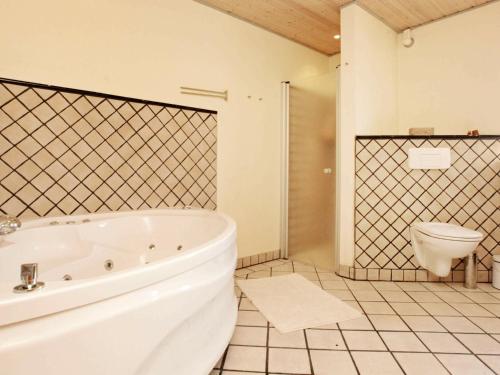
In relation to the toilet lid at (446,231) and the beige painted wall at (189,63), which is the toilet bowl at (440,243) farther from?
the beige painted wall at (189,63)

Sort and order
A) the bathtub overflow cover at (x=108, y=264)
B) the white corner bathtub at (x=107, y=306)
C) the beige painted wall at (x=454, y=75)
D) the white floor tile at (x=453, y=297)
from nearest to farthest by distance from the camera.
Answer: the white corner bathtub at (x=107, y=306) → the bathtub overflow cover at (x=108, y=264) → the white floor tile at (x=453, y=297) → the beige painted wall at (x=454, y=75)

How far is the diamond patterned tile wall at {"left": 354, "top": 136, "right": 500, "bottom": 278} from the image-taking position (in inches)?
95.1

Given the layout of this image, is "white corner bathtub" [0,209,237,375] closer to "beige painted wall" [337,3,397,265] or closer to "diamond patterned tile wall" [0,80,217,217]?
"diamond patterned tile wall" [0,80,217,217]

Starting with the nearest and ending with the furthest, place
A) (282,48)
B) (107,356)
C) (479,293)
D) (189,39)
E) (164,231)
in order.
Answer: (107,356)
(164,231)
(479,293)
(189,39)
(282,48)

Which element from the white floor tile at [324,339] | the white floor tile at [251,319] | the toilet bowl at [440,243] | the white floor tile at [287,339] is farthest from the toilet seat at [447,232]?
the white floor tile at [251,319]

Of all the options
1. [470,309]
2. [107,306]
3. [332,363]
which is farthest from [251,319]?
[470,309]

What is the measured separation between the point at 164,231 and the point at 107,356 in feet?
4.06

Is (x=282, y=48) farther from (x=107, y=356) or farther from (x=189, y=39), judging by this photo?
(x=107, y=356)

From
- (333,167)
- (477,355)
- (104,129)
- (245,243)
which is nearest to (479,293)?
(477,355)

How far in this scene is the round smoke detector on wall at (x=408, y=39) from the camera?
9.55ft

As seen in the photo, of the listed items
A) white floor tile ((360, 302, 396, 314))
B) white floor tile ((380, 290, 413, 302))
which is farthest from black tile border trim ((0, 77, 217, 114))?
white floor tile ((380, 290, 413, 302))

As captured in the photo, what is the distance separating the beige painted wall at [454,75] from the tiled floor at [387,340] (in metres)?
1.50

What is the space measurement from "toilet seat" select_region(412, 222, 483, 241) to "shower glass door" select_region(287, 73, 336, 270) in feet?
2.57

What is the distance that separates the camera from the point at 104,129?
1.99m
